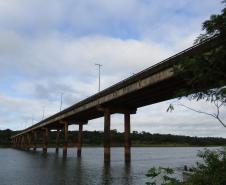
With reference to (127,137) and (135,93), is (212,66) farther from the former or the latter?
(127,137)

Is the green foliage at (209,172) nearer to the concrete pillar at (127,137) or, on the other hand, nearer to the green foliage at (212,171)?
the green foliage at (212,171)

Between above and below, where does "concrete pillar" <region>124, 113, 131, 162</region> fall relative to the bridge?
below

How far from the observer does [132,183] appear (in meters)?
Answer: 34.9

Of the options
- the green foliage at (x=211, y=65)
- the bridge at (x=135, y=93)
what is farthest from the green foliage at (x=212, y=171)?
the bridge at (x=135, y=93)

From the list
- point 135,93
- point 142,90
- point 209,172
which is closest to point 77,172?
point 142,90

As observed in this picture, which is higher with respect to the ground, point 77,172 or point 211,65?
point 211,65

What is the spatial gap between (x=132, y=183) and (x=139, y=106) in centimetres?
3175

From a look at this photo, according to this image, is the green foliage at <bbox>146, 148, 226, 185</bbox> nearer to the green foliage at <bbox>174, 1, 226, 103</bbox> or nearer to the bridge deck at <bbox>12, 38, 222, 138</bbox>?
the green foliage at <bbox>174, 1, 226, 103</bbox>

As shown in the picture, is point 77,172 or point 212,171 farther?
point 77,172

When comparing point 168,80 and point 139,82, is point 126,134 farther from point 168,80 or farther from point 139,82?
point 168,80

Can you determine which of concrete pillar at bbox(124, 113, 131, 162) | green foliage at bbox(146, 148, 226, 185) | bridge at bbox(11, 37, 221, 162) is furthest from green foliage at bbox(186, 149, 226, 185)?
concrete pillar at bbox(124, 113, 131, 162)

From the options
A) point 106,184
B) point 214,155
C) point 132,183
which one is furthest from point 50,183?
point 214,155

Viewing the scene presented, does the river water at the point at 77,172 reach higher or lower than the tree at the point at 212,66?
lower

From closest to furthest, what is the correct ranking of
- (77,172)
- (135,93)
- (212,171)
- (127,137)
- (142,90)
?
(212,171)
(77,172)
(142,90)
(135,93)
(127,137)
